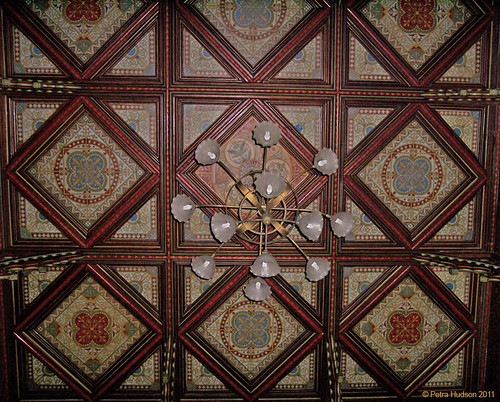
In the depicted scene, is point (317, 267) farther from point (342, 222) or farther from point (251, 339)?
point (251, 339)

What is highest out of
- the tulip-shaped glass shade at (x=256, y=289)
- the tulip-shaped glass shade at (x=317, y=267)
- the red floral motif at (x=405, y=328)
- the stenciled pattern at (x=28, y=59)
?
the stenciled pattern at (x=28, y=59)

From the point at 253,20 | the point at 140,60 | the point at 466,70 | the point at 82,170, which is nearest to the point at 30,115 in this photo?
the point at 82,170

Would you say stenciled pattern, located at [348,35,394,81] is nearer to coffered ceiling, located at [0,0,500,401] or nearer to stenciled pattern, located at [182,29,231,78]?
coffered ceiling, located at [0,0,500,401]

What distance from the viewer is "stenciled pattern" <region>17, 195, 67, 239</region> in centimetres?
381

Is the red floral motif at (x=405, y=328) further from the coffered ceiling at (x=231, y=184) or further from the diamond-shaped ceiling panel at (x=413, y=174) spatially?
the diamond-shaped ceiling panel at (x=413, y=174)

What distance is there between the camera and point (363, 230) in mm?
3918

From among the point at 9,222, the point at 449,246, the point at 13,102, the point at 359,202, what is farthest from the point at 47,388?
the point at 449,246

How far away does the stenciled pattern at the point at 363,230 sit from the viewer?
12.8ft

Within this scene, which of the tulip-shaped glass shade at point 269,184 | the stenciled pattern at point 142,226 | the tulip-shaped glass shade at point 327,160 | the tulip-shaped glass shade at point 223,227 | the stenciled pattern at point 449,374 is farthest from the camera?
the stenciled pattern at point 449,374

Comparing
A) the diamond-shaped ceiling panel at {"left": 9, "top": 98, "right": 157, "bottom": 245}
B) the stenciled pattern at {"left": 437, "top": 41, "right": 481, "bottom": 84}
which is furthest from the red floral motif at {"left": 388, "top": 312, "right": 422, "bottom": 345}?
the diamond-shaped ceiling panel at {"left": 9, "top": 98, "right": 157, "bottom": 245}

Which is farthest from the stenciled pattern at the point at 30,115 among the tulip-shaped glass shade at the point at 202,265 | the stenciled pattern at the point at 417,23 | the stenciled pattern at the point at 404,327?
the stenciled pattern at the point at 404,327

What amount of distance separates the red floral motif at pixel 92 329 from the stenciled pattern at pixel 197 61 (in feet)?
10.0

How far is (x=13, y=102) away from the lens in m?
3.69

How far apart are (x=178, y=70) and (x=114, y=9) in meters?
0.98
